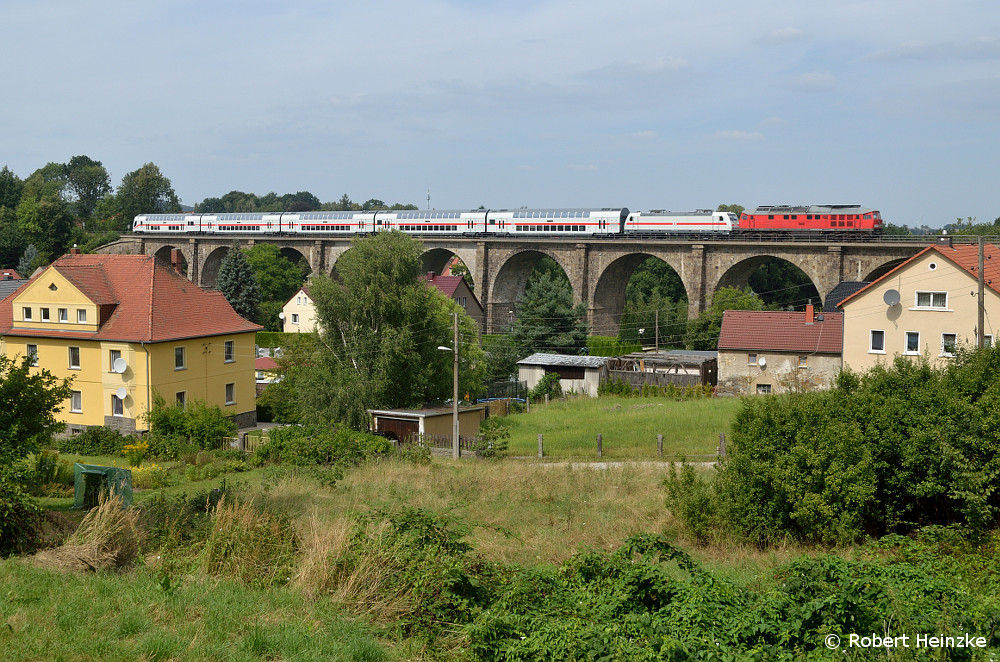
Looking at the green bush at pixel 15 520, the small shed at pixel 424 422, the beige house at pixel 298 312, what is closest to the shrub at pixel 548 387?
the small shed at pixel 424 422

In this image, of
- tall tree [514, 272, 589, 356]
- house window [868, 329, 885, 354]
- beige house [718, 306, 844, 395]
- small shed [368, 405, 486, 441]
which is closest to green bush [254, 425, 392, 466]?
small shed [368, 405, 486, 441]

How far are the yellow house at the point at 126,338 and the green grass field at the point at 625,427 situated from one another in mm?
11297

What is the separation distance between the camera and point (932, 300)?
92.7 ft

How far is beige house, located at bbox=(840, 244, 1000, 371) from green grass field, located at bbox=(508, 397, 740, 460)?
17.2 ft

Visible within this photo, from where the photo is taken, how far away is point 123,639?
6.57 metres

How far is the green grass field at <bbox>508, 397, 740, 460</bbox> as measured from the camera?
24516mm

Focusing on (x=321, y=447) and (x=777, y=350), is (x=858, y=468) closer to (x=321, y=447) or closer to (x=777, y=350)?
(x=321, y=447)

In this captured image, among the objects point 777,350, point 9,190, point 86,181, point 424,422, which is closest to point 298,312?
point 777,350

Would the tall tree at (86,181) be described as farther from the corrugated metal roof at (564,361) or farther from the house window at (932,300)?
the house window at (932,300)

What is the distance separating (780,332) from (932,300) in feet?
32.9

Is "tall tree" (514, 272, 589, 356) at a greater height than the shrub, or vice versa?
"tall tree" (514, 272, 589, 356)

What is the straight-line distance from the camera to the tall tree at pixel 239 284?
62.8 meters

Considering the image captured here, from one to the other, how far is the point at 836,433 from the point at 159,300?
24665mm

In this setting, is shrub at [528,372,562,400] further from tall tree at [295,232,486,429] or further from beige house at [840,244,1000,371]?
beige house at [840,244,1000,371]
